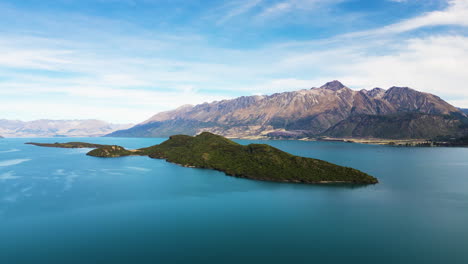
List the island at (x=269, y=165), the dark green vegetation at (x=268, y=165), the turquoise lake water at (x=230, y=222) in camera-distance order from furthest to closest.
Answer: the dark green vegetation at (x=268, y=165)
the island at (x=269, y=165)
the turquoise lake water at (x=230, y=222)

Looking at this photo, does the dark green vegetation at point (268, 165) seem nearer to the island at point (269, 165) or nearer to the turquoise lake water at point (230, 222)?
the island at point (269, 165)

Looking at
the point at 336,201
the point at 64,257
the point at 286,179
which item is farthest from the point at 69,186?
the point at 336,201

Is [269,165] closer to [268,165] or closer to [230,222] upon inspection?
[268,165]

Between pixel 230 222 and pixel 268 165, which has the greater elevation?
pixel 268 165

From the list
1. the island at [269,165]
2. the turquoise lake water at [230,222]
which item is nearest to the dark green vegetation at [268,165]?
the island at [269,165]

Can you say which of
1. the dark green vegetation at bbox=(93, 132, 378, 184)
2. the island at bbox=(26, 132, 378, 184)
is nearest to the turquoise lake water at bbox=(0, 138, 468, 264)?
the island at bbox=(26, 132, 378, 184)

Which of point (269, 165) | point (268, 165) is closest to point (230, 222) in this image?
point (269, 165)

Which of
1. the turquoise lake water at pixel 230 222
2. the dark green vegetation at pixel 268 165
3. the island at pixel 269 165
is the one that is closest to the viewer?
the turquoise lake water at pixel 230 222

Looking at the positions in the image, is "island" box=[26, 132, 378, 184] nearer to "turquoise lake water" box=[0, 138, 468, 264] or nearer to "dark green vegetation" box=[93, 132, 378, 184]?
"dark green vegetation" box=[93, 132, 378, 184]

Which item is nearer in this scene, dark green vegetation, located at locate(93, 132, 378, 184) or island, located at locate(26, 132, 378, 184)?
island, located at locate(26, 132, 378, 184)
